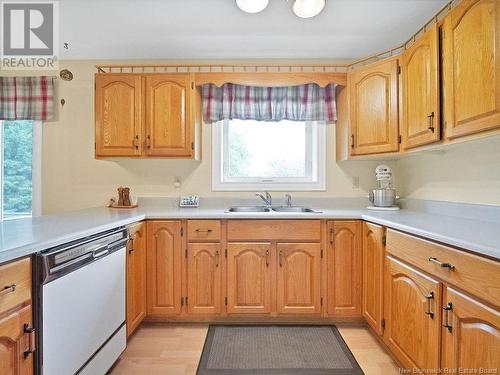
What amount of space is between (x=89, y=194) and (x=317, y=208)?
7.09 ft

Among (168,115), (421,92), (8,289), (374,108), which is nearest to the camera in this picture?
(8,289)

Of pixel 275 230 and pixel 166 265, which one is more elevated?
pixel 275 230

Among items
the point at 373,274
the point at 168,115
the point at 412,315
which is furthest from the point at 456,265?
the point at 168,115

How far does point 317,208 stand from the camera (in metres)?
2.66

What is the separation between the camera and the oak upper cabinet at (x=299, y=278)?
219cm

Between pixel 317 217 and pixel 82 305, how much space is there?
5.12 ft

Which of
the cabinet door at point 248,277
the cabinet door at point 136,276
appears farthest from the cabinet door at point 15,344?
the cabinet door at point 248,277

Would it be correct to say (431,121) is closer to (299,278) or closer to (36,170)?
(299,278)

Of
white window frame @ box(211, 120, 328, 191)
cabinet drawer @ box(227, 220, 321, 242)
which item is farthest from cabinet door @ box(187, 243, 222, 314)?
white window frame @ box(211, 120, 328, 191)

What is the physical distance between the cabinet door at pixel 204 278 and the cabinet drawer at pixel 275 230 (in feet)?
0.60

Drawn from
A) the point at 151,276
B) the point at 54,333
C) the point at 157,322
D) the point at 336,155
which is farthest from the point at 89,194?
the point at 336,155

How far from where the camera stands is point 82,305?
138 cm

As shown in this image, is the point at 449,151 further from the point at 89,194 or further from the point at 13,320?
the point at 89,194

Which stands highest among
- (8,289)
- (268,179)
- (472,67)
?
(472,67)
